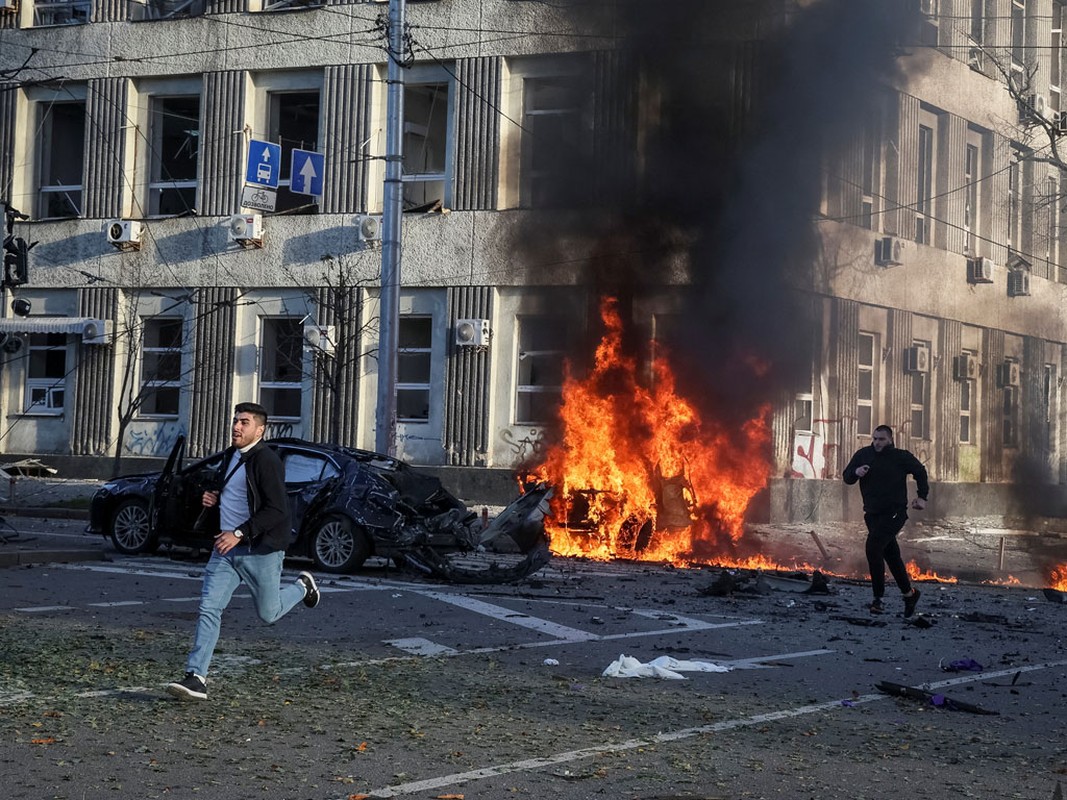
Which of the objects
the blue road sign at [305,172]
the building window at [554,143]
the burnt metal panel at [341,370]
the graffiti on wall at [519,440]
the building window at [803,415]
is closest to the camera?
the building window at [554,143]

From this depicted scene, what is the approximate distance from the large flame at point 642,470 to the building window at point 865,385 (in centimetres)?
833

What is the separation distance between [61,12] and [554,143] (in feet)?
41.6

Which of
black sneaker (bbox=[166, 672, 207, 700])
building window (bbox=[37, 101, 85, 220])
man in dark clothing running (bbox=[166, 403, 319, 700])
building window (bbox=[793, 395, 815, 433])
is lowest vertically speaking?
black sneaker (bbox=[166, 672, 207, 700])

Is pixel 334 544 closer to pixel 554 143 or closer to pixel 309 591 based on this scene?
pixel 309 591

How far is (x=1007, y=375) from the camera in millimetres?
33969

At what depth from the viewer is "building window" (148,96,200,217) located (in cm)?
3123

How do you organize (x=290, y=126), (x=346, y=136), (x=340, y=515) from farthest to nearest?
(x=290, y=126), (x=346, y=136), (x=340, y=515)

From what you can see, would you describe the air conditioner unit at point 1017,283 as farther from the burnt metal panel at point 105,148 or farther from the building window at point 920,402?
the burnt metal panel at point 105,148

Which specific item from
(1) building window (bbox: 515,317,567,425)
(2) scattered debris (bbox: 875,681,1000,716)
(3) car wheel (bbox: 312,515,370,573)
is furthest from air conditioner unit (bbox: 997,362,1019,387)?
(2) scattered debris (bbox: 875,681,1000,716)

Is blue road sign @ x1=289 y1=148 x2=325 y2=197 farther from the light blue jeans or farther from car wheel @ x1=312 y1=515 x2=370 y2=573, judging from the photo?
the light blue jeans

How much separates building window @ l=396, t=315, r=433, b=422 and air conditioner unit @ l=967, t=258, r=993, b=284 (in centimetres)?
1197

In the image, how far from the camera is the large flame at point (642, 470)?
65.1 ft

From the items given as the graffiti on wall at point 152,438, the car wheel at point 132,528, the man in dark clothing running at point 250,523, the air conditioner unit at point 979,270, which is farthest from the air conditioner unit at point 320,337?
the man in dark clothing running at point 250,523

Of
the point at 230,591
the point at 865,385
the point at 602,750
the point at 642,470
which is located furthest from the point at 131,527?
the point at 865,385
